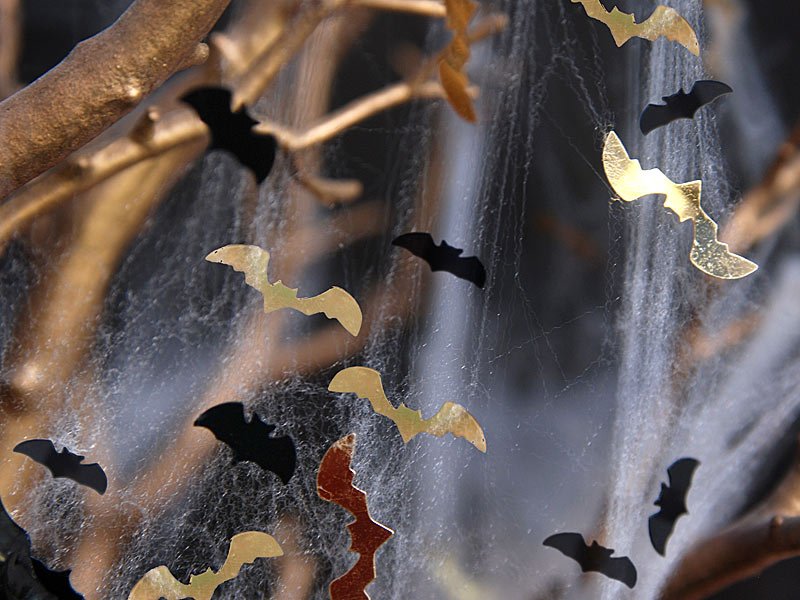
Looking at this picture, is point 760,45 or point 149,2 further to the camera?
point 760,45

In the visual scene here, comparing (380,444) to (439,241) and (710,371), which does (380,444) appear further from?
(710,371)

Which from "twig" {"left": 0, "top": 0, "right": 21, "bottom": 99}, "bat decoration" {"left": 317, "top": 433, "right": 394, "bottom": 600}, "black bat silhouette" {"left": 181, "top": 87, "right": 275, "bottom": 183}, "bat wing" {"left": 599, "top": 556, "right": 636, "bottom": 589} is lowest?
"bat wing" {"left": 599, "top": 556, "right": 636, "bottom": 589}

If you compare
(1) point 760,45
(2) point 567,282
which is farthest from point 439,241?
(1) point 760,45

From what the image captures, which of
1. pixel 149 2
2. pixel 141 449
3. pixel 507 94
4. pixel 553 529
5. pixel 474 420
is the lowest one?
pixel 553 529

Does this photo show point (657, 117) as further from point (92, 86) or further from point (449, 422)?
point (92, 86)

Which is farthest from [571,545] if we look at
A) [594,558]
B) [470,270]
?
[470,270]

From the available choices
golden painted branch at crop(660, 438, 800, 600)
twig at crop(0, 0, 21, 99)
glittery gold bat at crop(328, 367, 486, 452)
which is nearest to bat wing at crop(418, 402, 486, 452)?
glittery gold bat at crop(328, 367, 486, 452)

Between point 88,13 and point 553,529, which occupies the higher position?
point 88,13

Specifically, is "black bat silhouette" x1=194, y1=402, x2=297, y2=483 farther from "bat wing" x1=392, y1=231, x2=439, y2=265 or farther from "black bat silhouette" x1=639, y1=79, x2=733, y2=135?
"black bat silhouette" x1=639, y1=79, x2=733, y2=135
